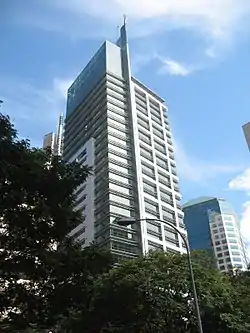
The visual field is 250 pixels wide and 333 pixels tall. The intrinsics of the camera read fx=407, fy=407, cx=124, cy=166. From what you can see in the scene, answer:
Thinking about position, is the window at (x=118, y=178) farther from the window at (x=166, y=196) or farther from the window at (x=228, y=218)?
the window at (x=228, y=218)

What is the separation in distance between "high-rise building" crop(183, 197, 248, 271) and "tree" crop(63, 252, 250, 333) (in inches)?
3911

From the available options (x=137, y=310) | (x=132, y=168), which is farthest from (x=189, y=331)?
(x=132, y=168)

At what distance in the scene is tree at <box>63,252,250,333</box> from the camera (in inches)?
845

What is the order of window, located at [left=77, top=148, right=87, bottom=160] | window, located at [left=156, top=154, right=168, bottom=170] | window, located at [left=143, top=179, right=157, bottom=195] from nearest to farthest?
window, located at [left=143, top=179, right=157, bottom=195], window, located at [left=156, top=154, right=168, bottom=170], window, located at [left=77, top=148, right=87, bottom=160]

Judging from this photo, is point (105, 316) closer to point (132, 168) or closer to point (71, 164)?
point (71, 164)

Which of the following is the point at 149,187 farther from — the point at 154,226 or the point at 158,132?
the point at 158,132

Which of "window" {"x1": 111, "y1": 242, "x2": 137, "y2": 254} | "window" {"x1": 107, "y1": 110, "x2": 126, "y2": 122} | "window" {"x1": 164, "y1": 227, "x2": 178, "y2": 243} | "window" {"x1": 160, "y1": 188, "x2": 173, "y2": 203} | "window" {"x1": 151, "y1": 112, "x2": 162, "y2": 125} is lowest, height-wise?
"window" {"x1": 111, "y1": 242, "x2": 137, "y2": 254}

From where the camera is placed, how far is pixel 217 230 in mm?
126062

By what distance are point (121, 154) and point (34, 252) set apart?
7813cm

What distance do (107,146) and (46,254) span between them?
77.3 metres

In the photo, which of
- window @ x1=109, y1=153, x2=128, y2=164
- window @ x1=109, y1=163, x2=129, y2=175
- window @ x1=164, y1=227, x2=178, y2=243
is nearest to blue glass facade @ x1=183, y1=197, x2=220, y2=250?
window @ x1=164, y1=227, x2=178, y2=243

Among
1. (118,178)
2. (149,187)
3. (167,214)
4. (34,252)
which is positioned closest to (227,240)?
(167,214)

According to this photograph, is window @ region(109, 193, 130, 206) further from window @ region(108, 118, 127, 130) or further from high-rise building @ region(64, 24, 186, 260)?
window @ region(108, 118, 127, 130)

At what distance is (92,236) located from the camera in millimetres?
78438
